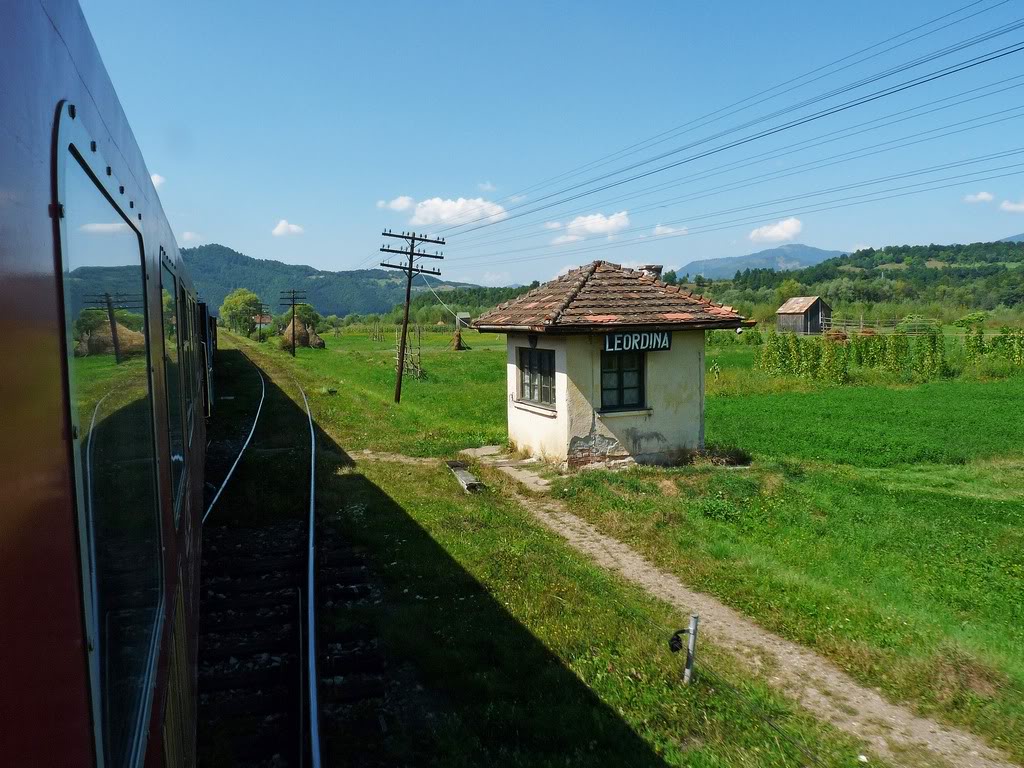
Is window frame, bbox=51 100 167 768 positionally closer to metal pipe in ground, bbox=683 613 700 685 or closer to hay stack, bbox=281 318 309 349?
metal pipe in ground, bbox=683 613 700 685

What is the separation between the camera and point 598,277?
53.1ft

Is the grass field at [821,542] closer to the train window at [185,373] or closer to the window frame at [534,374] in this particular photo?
the window frame at [534,374]

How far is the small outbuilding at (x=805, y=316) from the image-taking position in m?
67.0

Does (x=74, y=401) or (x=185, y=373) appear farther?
(x=185, y=373)

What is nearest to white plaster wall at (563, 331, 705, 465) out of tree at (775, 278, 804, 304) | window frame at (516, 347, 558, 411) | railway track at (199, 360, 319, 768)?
window frame at (516, 347, 558, 411)

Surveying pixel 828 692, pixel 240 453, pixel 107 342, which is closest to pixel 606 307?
pixel 240 453

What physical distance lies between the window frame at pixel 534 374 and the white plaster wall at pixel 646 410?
1.95 ft

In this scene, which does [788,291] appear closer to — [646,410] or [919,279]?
[919,279]

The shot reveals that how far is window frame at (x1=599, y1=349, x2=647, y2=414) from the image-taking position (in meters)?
14.5

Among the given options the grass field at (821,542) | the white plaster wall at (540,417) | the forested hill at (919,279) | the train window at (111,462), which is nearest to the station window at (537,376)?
the white plaster wall at (540,417)

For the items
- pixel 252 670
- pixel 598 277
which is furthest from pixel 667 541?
pixel 598 277

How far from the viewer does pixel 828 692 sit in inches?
248

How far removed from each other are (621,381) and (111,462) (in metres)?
13.1

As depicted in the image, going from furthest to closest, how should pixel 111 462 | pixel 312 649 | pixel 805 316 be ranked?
pixel 805 316 → pixel 312 649 → pixel 111 462
